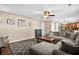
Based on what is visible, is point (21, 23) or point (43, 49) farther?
point (21, 23)

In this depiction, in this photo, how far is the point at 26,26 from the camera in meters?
2.45

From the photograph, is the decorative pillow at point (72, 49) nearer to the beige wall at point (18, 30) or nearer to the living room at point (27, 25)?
the living room at point (27, 25)

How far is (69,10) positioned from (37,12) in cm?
122

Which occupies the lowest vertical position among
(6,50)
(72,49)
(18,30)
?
(6,50)

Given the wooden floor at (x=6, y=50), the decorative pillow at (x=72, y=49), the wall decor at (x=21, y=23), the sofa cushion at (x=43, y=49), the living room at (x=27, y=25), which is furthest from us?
the wall decor at (x=21, y=23)

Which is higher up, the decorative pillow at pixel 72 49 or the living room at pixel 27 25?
the living room at pixel 27 25

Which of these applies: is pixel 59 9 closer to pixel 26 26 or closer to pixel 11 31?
pixel 26 26

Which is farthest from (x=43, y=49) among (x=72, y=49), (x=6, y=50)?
(x=6, y=50)

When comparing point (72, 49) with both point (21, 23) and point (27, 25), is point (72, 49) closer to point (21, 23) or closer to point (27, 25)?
point (27, 25)

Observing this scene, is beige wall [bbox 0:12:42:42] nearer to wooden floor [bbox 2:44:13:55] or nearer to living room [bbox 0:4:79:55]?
living room [bbox 0:4:79:55]

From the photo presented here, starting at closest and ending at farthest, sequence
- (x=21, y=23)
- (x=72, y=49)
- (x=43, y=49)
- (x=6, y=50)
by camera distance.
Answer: (x=72, y=49), (x=43, y=49), (x=6, y=50), (x=21, y=23)

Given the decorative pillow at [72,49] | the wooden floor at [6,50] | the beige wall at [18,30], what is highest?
the beige wall at [18,30]

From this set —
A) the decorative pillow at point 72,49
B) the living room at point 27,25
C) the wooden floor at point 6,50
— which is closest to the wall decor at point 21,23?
the living room at point 27,25

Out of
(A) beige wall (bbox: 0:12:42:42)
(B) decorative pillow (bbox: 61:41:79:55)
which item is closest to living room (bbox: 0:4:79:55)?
(A) beige wall (bbox: 0:12:42:42)
